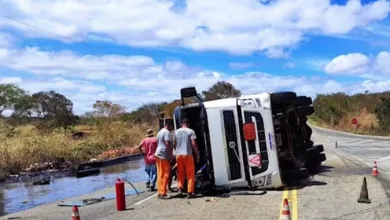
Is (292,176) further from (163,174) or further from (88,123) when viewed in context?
(88,123)

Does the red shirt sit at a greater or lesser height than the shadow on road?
greater

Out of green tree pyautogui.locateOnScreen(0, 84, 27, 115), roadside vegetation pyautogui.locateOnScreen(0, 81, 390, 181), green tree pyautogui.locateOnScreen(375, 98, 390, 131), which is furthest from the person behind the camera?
green tree pyautogui.locateOnScreen(0, 84, 27, 115)

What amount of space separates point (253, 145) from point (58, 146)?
23.0 m

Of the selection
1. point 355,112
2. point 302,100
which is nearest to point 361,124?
point 355,112

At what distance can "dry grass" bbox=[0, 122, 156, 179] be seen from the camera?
30025 mm

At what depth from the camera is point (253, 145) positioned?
13203 millimetres

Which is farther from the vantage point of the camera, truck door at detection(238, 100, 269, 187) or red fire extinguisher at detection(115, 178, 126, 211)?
truck door at detection(238, 100, 269, 187)

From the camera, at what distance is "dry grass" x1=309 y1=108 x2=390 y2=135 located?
4844 cm

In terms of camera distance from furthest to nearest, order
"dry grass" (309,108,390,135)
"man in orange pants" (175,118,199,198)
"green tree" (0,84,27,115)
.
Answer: "green tree" (0,84,27,115) < "dry grass" (309,108,390,135) < "man in orange pants" (175,118,199,198)

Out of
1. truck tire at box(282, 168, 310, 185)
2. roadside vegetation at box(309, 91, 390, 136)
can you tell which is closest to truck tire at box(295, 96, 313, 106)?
truck tire at box(282, 168, 310, 185)

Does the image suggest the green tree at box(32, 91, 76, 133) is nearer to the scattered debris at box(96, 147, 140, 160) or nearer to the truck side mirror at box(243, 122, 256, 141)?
the scattered debris at box(96, 147, 140, 160)

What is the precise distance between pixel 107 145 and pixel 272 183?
2906cm

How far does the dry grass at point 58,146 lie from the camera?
30.0m

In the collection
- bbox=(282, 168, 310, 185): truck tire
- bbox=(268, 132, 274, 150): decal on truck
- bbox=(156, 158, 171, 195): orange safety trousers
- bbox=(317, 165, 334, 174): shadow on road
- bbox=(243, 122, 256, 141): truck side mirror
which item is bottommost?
bbox=(317, 165, 334, 174): shadow on road
